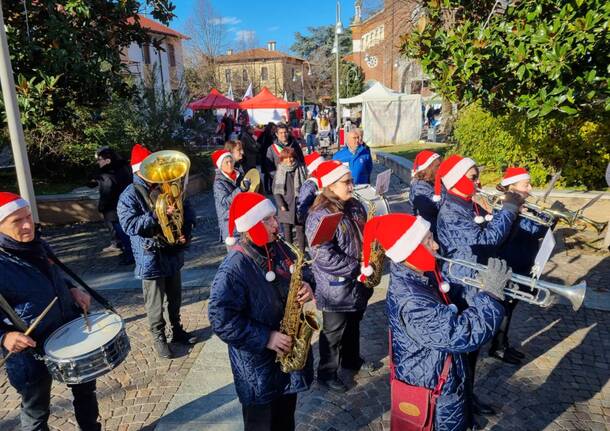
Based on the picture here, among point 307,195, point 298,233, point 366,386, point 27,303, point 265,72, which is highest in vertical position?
point 265,72

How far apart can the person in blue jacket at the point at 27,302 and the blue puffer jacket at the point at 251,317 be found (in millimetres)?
1251

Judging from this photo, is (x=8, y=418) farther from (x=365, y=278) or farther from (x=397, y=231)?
(x=397, y=231)

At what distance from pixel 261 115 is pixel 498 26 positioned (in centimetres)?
1520

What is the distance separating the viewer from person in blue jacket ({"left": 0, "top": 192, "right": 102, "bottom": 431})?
112 inches

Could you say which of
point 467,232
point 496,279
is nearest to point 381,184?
point 467,232

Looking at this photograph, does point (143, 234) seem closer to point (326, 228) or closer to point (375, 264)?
point (326, 228)

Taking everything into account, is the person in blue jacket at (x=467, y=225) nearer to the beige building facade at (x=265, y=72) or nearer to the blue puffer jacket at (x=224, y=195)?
Answer: the blue puffer jacket at (x=224, y=195)

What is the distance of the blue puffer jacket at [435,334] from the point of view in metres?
2.43

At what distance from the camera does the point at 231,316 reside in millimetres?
2627

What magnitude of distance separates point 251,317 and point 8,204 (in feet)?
5.90

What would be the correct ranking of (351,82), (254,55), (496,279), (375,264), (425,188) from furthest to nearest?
→ 1. (254,55)
2. (351,82)
3. (425,188)
4. (375,264)
5. (496,279)

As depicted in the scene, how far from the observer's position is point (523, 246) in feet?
14.1

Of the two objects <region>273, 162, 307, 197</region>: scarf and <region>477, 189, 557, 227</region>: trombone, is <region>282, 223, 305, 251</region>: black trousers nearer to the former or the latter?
<region>273, 162, 307, 197</region>: scarf

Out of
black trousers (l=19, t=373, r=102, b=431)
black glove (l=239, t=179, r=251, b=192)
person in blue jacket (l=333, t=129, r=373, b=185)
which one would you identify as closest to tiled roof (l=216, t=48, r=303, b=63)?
person in blue jacket (l=333, t=129, r=373, b=185)
